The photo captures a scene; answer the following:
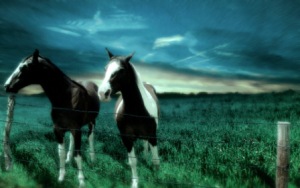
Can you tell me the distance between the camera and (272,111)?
520 inches

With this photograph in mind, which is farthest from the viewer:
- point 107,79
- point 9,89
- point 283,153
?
point 9,89

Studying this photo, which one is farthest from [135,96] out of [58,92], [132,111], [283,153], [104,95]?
[283,153]

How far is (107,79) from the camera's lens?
5.03 meters

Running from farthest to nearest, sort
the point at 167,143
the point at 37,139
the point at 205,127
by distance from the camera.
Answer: the point at 205,127
the point at 37,139
the point at 167,143

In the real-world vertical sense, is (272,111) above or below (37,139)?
above

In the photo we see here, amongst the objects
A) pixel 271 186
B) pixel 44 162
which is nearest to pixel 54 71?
pixel 44 162

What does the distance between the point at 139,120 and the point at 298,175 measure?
2.67m

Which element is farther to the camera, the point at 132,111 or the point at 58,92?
the point at 58,92

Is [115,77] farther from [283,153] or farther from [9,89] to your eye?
[283,153]

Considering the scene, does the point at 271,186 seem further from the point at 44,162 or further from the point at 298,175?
the point at 44,162

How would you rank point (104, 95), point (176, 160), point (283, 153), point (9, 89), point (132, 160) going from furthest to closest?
point (176, 160) → point (9, 89) → point (132, 160) → point (104, 95) → point (283, 153)

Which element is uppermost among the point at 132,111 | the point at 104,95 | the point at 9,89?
the point at 9,89

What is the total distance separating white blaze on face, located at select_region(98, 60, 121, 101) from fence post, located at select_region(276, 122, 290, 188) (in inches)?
85.1

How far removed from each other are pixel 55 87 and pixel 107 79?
1201 millimetres
